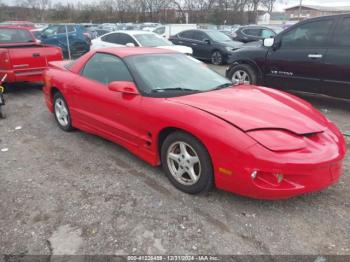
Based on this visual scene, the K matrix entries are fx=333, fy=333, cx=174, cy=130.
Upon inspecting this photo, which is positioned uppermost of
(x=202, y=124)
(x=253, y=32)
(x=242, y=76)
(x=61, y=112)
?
(x=202, y=124)

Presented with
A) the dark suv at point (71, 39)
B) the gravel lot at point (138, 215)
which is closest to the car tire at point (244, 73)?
the gravel lot at point (138, 215)

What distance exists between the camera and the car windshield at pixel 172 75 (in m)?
3.74

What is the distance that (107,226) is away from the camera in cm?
287

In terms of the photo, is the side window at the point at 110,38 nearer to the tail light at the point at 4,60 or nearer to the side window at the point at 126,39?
the side window at the point at 126,39

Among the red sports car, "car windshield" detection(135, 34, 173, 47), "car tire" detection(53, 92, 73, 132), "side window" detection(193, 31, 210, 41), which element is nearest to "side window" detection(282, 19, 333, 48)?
the red sports car

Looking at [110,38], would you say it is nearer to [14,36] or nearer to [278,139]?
[14,36]

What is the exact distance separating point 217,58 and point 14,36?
25.1 ft

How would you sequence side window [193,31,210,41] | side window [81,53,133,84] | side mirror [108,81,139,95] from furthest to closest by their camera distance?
side window [193,31,210,41]
side window [81,53,133,84]
side mirror [108,81,139,95]

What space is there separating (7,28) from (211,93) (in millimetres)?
7575

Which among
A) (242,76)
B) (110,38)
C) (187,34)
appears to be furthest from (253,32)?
(242,76)

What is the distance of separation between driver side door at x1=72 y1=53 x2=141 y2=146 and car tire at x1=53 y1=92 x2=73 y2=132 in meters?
0.41

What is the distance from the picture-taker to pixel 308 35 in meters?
6.45

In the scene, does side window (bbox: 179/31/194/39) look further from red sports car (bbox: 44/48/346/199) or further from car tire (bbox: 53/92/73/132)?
red sports car (bbox: 44/48/346/199)

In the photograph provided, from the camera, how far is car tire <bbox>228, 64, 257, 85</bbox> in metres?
7.32
